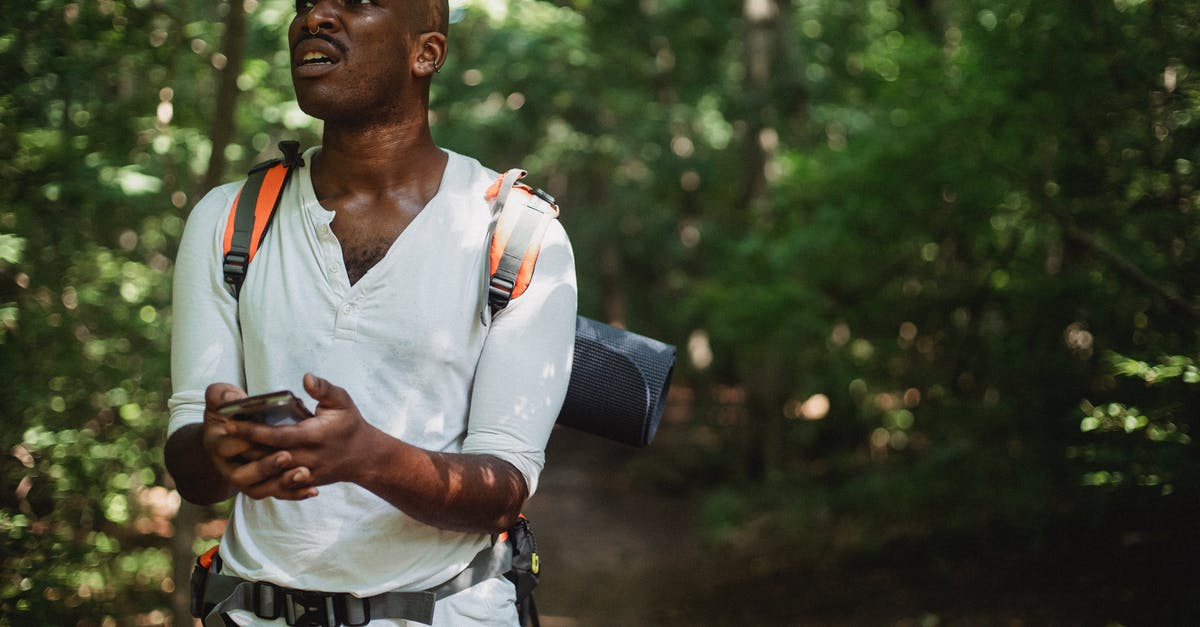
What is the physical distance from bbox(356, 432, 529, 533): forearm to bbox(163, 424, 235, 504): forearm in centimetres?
39

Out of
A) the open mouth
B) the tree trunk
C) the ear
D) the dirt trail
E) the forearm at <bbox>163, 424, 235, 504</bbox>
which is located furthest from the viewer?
the dirt trail

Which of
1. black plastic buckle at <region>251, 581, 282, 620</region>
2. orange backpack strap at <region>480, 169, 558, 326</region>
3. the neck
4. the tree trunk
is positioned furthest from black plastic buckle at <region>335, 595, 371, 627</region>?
the tree trunk

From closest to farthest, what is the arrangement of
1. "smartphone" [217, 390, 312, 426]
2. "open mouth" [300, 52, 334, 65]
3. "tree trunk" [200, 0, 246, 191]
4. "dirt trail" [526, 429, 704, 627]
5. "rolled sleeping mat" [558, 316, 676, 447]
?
"smartphone" [217, 390, 312, 426]
"open mouth" [300, 52, 334, 65]
"rolled sleeping mat" [558, 316, 676, 447]
"tree trunk" [200, 0, 246, 191]
"dirt trail" [526, 429, 704, 627]

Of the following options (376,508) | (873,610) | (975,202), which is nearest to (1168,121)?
(975,202)

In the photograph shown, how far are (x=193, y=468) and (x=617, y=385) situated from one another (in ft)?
3.14

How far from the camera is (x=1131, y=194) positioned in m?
6.07

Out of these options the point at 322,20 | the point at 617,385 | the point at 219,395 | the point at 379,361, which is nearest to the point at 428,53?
the point at 322,20

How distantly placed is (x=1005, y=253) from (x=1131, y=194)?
→ 1343 millimetres

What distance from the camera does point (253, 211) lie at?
2.23m

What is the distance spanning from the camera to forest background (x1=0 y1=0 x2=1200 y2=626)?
15.9ft

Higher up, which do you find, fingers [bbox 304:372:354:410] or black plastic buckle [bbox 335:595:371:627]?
fingers [bbox 304:372:354:410]

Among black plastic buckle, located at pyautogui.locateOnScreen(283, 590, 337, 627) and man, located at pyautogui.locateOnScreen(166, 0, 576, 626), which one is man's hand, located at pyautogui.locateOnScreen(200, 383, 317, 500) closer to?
man, located at pyautogui.locateOnScreen(166, 0, 576, 626)

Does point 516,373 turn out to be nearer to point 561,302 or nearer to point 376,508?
point 561,302

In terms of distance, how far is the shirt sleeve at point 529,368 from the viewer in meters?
2.07
